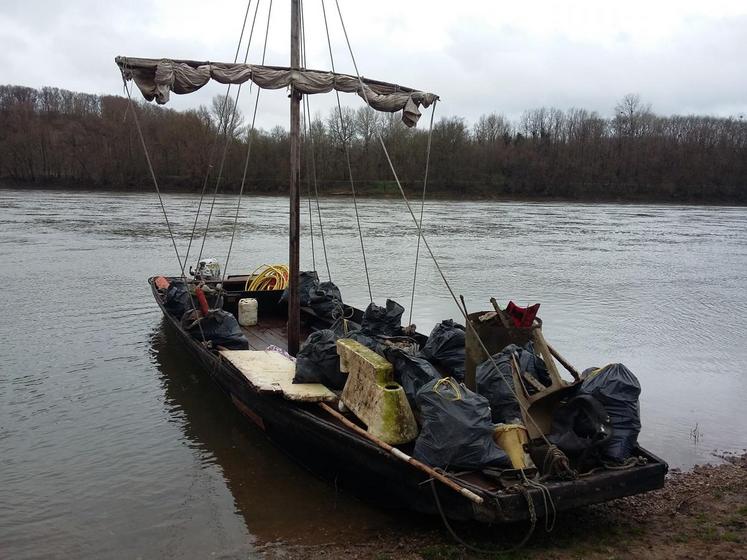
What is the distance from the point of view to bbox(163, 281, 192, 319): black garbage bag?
10.0 meters

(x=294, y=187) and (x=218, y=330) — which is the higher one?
(x=294, y=187)

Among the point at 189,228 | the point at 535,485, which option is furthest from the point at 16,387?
the point at 189,228

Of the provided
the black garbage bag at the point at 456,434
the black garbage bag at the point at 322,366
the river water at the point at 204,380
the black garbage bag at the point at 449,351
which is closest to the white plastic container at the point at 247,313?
the river water at the point at 204,380

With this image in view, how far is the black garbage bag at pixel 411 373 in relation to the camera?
216 inches

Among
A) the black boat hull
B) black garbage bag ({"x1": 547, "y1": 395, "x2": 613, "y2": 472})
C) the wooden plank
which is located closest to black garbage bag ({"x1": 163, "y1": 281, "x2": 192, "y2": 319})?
the wooden plank

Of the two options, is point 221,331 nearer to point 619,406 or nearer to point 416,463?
point 416,463

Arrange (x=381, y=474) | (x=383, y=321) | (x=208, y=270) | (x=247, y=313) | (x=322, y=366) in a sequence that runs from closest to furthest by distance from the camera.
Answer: (x=381, y=474), (x=322, y=366), (x=383, y=321), (x=247, y=313), (x=208, y=270)

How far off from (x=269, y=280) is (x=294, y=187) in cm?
372

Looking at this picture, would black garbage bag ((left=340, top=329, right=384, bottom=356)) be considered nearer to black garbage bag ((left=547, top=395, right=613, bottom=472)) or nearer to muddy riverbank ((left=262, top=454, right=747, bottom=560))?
muddy riverbank ((left=262, top=454, right=747, bottom=560))

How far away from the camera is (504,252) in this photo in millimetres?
25750

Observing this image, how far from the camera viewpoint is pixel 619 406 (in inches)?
198

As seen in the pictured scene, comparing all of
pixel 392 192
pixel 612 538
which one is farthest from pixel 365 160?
pixel 612 538

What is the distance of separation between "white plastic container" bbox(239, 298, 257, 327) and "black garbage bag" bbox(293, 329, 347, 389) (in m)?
4.05

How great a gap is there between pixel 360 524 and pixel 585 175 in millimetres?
81226
